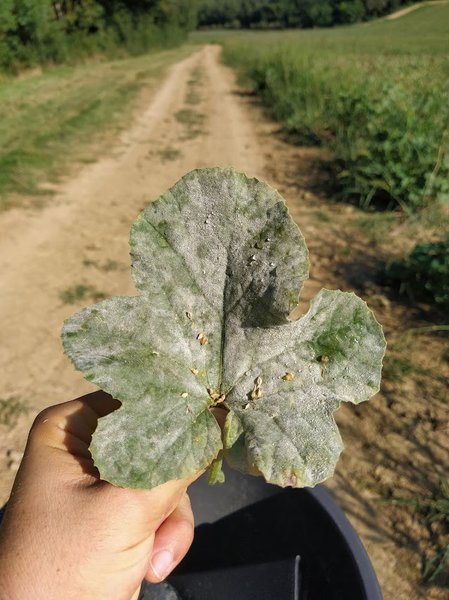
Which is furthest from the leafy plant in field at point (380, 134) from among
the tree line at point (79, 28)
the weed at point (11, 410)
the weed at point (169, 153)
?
the tree line at point (79, 28)

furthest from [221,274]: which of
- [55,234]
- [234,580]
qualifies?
[55,234]

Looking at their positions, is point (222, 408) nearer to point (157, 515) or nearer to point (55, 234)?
point (157, 515)

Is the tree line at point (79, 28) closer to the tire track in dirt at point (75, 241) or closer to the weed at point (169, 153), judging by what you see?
the tire track in dirt at point (75, 241)

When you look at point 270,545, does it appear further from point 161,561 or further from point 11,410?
point 11,410

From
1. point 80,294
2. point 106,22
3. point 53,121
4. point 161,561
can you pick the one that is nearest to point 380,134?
point 80,294

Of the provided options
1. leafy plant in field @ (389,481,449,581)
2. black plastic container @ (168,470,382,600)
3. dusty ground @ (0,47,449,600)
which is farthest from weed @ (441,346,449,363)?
black plastic container @ (168,470,382,600)

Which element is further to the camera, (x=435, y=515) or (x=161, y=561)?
(x=435, y=515)

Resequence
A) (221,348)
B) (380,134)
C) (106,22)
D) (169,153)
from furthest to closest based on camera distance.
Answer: (106,22), (169,153), (380,134), (221,348)
